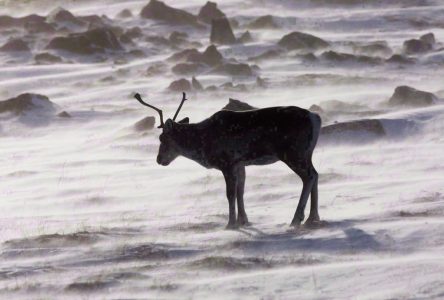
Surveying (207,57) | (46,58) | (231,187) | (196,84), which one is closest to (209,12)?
(46,58)

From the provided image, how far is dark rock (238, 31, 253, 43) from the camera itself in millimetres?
50062

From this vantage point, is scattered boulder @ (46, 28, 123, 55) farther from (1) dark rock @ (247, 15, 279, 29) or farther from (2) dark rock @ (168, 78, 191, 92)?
(2) dark rock @ (168, 78, 191, 92)

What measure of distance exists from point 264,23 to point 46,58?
46.3 ft

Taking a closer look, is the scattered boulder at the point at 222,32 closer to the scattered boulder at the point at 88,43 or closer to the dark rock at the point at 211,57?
the scattered boulder at the point at 88,43

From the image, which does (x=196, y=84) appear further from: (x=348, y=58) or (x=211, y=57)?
(x=348, y=58)

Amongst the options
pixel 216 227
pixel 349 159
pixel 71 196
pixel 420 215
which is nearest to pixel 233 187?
pixel 216 227

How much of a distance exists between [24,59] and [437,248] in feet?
129

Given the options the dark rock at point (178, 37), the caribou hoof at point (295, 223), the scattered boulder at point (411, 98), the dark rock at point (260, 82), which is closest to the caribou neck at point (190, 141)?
the caribou hoof at point (295, 223)

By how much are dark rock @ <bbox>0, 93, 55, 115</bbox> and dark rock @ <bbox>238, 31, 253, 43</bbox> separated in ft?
56.3

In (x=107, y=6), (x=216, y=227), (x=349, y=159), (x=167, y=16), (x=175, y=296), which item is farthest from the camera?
(x=107, y=6)

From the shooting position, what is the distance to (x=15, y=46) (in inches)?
1967

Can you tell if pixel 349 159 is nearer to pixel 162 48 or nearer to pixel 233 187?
pixel 233 187

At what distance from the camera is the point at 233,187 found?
14.1 meters

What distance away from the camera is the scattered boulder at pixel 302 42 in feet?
152
